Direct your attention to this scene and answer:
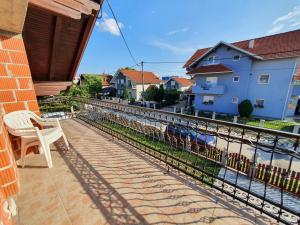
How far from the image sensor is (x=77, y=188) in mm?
2066

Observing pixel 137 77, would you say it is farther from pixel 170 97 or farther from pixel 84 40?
pixel 84 40

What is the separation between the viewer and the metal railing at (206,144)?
168 cm

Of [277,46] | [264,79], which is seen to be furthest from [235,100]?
[277,46]

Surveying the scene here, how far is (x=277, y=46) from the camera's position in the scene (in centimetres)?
1444

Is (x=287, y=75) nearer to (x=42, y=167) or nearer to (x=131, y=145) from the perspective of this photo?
(x=131, y=145)

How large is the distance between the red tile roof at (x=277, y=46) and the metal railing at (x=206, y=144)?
11.1 m

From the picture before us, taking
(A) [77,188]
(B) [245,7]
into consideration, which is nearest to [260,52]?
(B) [245,7]

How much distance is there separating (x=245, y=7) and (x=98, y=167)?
10.9 metres

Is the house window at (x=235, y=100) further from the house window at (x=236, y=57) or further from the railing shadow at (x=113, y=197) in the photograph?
the railing shadow at (x=113, y=197)

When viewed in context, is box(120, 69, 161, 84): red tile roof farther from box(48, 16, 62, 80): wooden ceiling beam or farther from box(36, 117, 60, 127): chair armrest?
box(36, 117, 60, 127): chair armrest

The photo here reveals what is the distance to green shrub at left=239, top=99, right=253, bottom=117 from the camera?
14867 mm

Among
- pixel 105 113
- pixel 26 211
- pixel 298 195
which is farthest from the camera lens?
pixel 105 113

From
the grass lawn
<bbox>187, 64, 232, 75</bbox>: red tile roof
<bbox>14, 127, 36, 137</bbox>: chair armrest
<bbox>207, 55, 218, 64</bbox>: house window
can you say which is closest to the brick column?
<bbox>14, 127, 36, 137</bbox>: chair armrest

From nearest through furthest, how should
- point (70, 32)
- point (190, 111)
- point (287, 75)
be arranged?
point (70, 32), point (287, 75), point (190, 111)
